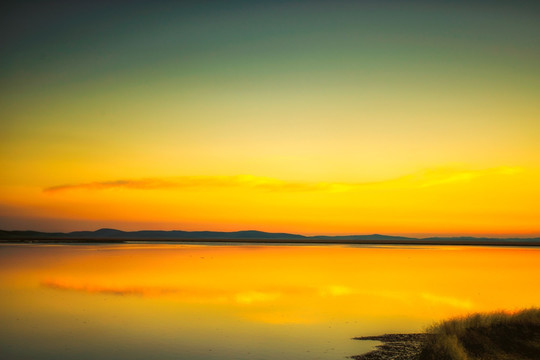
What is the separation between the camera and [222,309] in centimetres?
2603

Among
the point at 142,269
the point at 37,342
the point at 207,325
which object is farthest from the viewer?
the point at 142,269

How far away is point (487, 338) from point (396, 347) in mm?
2952

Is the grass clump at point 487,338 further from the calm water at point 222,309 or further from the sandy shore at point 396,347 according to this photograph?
the calm water at point 222,309

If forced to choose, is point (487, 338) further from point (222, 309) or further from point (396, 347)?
point (222, 309)

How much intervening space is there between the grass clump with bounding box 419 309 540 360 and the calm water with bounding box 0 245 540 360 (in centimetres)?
279

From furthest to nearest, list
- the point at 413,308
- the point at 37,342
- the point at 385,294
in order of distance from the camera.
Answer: the point at 385,294 < the point at 413,308 < the point at 37,342

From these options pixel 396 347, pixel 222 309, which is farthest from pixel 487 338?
pixel 222 309

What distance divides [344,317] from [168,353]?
382 inches

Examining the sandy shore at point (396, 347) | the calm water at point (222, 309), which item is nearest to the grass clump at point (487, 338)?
the sandy shore at point (396, 347)

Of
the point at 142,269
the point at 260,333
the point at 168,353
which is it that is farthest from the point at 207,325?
the point at 142,269

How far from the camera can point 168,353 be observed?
17062mm

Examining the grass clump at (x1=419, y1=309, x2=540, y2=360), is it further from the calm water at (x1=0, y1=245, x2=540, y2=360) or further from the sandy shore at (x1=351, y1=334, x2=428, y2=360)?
the calm water at (x1=0, y1=245, x2=540, y2=360)

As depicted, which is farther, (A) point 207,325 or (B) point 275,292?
(B) point 275,292

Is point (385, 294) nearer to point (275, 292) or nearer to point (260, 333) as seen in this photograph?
point (275, 292)
